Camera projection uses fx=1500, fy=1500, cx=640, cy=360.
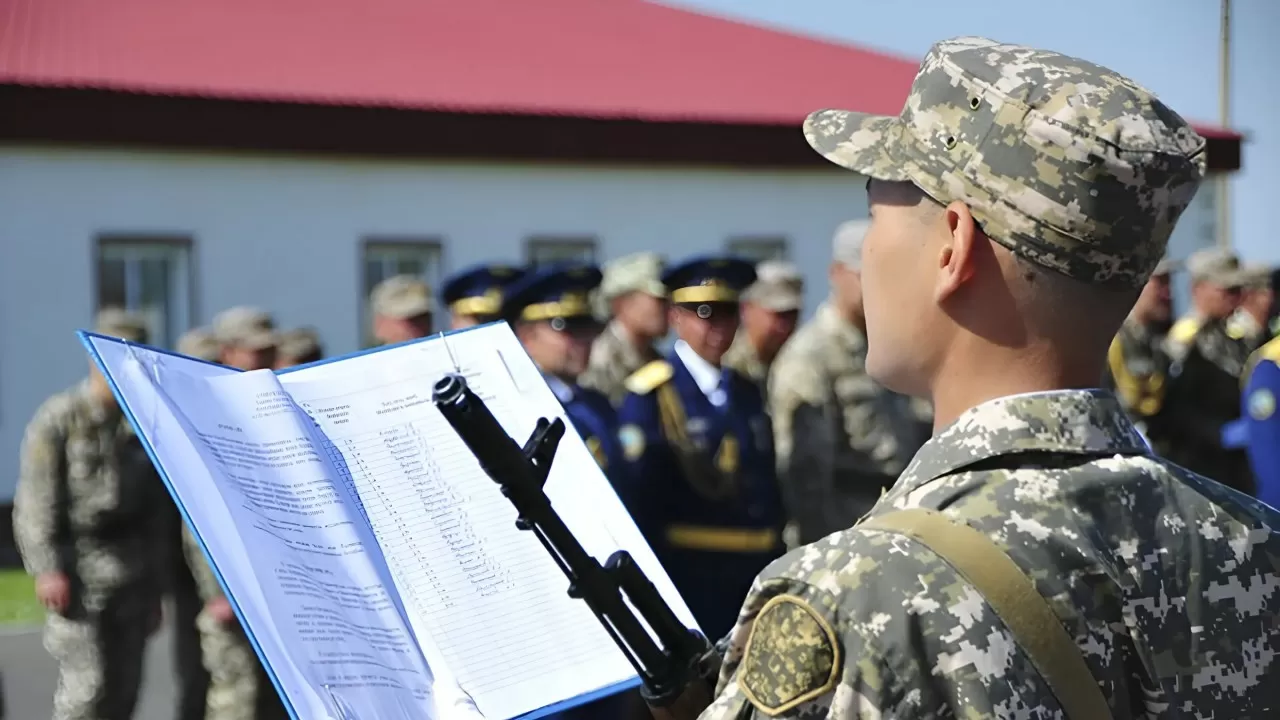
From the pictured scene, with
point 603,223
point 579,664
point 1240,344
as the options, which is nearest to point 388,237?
point 603,223

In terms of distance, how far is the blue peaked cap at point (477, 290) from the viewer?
6902 mm

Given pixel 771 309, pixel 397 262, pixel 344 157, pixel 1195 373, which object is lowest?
pixel 397 262

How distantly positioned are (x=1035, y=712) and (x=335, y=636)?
805 millimetres

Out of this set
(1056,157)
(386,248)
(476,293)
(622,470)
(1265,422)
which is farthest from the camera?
(386,248)

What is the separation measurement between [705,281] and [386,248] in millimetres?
10250

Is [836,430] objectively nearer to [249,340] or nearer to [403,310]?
[403,310]

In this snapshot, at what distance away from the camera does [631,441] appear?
5688 millimetres

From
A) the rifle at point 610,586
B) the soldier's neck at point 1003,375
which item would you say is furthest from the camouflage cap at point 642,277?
the soldier's neck at point 1003,375

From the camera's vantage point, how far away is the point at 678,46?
19500mm

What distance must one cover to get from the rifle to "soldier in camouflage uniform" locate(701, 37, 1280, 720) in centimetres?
36

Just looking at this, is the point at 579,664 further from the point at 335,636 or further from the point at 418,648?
the point at 335,636

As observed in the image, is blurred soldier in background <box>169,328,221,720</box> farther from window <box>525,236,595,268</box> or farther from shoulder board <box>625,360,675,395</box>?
window <box>525,236,595,268</box>

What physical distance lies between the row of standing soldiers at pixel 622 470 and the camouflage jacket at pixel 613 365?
2.98 feet

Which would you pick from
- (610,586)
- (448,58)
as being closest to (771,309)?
(610,586)
